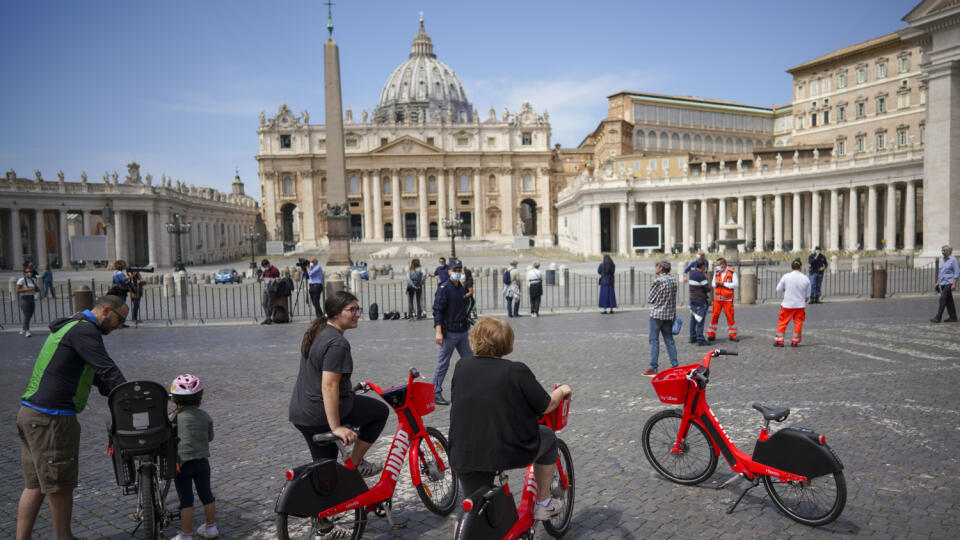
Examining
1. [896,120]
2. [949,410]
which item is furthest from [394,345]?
[896,120]

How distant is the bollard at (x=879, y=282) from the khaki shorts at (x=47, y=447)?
20065mm

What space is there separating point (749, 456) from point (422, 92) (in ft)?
344

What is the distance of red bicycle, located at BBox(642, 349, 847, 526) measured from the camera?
416 centimetres

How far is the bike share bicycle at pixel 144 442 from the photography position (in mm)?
3773

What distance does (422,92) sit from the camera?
104 m

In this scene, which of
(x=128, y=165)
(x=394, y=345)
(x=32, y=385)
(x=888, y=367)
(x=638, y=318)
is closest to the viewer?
(x=32, y=385)

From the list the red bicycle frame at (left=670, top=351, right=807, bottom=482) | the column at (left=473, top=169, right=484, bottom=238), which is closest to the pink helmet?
the red bicycle frame at (left=670, top=351, right=807, bottom=482)

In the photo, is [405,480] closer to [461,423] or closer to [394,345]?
[461,423]

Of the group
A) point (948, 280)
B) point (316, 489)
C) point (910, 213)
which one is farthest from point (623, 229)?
point (316, 489)

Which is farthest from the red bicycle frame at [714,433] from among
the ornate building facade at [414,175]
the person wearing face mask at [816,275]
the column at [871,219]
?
the ornate building facade at [414,175]

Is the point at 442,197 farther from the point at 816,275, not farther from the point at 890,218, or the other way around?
the point at 816,275

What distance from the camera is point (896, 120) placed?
5169cm

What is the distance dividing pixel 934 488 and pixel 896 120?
58.1 meters

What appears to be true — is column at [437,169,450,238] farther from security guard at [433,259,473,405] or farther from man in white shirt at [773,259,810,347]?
security guard at [433,259,473,405]
